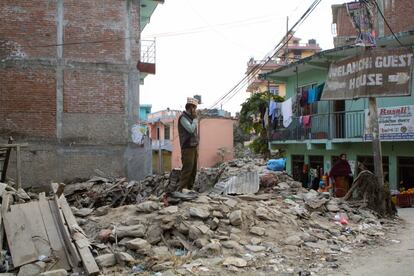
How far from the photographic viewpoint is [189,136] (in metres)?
9.22

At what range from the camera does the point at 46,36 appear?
17.9 meters

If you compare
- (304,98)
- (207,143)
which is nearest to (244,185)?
(304,98)

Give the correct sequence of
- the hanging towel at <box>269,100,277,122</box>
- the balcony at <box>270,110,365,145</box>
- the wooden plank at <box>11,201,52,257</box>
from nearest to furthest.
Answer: the wooden plank at <box>11,201,52,257</box>, the balcony at <box>270,110,365,145</box>, the hanging towel at <box>269,100,277,122</box>

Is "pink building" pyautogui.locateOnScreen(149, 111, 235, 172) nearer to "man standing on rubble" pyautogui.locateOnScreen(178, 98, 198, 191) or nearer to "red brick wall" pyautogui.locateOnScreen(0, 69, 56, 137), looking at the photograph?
"red brick wall" pyautogui.locateOnScreen(0, 69, 56, 137)

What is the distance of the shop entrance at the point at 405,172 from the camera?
16.8 meters

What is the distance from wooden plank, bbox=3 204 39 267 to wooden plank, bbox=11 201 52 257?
4cm

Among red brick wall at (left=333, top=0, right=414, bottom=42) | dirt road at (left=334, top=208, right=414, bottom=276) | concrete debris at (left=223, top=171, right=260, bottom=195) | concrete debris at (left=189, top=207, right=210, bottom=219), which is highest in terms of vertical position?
red brick wall at (left=333, top=0, right=414, bottom=42)

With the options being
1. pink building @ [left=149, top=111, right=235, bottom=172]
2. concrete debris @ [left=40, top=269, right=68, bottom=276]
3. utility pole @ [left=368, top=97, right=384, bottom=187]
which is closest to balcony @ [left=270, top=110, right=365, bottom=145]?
utility pole @ [left=368, top=97, right=384, bottom=187]

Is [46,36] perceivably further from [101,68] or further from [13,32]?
[101,68]

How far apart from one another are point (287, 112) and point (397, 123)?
20.1ft

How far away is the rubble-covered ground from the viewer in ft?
22.2

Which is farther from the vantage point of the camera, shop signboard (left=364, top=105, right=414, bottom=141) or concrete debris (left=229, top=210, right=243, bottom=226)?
shop signboard (left=364, top=105, right=414, bottom=141)

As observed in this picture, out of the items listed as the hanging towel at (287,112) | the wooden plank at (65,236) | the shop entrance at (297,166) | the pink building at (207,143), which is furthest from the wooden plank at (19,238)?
the pink building at (207,143)

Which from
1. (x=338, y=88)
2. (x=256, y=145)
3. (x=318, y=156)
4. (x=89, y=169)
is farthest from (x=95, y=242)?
(x=256, y=145)
